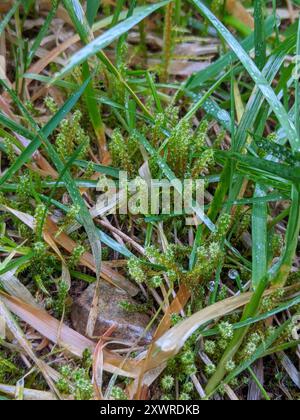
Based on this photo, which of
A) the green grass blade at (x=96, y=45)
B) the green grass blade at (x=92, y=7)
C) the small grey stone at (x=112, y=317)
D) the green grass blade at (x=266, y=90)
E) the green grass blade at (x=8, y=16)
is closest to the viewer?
the green grass blade at (x=96, y=45)

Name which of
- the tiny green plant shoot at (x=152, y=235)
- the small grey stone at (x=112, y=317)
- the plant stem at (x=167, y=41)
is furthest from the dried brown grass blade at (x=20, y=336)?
the plant stem at (x=167, y=41)

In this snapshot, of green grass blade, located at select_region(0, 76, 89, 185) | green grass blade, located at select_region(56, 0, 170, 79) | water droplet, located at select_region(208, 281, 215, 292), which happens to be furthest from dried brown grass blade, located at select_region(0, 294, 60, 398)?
green grass blade, located at select_region(56, 0, 170, 79)

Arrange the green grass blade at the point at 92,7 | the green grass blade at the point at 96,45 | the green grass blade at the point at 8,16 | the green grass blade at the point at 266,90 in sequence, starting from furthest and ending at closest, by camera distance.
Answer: the green grass blade at the point at 8,16 < the green grass blade at the point at 92,7 < the green grass blade at the point at 266,90 < the green grass blade at the point at 96,45

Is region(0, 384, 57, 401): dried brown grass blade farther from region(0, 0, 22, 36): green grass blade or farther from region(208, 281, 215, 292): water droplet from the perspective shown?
region(0, 0, 22, 36): green grass blade

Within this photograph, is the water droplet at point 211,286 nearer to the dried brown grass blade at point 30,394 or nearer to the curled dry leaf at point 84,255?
the curled dry leaf at point 84,255

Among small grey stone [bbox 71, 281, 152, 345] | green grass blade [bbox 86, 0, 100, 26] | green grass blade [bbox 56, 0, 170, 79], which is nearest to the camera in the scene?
green grass blade [bbox 56, 0, 170, 79]

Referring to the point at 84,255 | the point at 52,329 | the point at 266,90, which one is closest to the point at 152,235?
the point at 84,255

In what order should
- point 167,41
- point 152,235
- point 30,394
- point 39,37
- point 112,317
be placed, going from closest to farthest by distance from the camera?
point 30,394 → point 112,317 → point 152,235 → point 39,37 → point 167,41

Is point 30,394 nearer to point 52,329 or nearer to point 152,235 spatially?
point 52,329

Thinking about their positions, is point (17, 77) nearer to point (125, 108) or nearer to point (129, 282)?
point (125, 108)
